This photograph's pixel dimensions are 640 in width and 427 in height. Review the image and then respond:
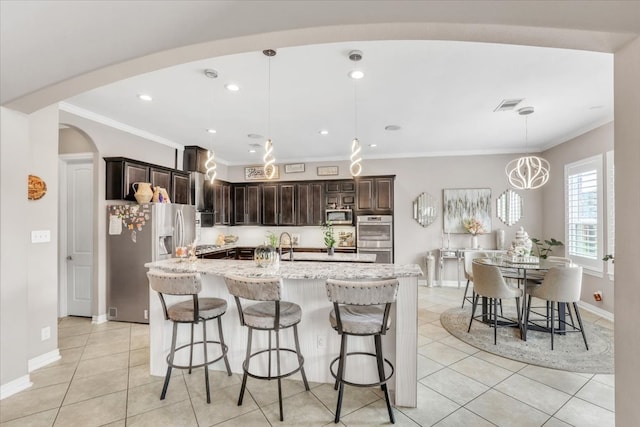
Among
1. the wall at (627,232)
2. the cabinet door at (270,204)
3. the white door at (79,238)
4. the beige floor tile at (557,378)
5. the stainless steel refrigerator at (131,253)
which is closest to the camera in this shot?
the wall at (627,232)

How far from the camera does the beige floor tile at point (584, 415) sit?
2.09 metres

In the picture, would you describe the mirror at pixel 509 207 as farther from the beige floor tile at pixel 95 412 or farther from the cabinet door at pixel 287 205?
the beige floor tile at pixel 95 412

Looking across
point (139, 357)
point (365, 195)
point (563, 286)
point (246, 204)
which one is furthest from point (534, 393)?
point (246, 204)

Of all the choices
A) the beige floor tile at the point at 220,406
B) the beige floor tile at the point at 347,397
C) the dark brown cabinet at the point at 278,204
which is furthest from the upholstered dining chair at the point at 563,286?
the dark brown cabinet at the point at 278,204

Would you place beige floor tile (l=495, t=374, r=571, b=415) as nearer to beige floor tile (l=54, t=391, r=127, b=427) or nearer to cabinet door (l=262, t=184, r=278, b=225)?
beige floor tile (l=54, t=391, r=127, b=427)

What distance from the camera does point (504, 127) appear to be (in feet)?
15.1

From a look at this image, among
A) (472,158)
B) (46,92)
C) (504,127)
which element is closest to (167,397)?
Answer: (46,92)

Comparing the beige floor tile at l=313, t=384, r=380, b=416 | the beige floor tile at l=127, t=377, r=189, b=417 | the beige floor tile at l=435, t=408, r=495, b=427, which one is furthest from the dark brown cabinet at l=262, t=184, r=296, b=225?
the beige floor tile at l=435, t=408, r=495, b=427

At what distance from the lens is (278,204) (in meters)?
6.78

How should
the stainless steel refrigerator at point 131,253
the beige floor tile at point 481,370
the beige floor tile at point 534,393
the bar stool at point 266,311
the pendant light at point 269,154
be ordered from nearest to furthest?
the bar stool at point 266,311
the beige floor tile at point 534,393
the beige floor tile at point 481,370
the pendant light at point 269,154
the stainless steel refrigerator at point 131,253

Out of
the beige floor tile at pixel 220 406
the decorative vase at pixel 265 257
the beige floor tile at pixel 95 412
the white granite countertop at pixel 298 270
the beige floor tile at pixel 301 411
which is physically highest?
the decorative vase at pixel 265 257

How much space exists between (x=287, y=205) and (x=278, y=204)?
224 mm

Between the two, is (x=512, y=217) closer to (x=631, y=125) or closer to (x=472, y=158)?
(x=472, y=158)

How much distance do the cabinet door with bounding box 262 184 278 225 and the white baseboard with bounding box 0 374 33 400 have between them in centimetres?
467
